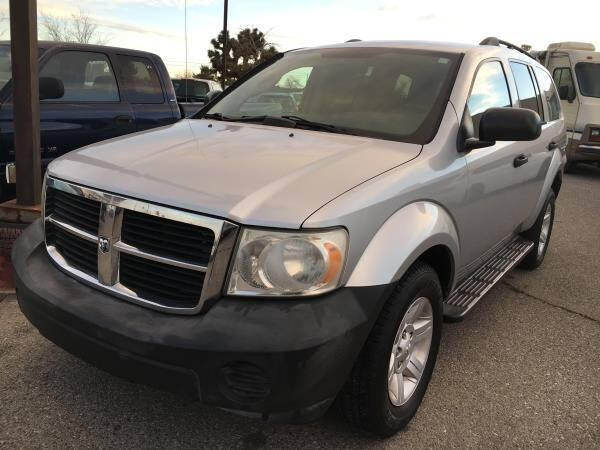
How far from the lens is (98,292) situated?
2170 millimetres

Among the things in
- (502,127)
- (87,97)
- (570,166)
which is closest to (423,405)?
(502,127)

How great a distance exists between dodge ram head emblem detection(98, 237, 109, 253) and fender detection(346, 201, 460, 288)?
960 millimetres

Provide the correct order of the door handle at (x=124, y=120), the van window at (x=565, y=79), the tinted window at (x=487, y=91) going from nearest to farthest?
1. the tinted window at (x=487, y=91)
2. the door handle at (x=124, y=120)
3. the van window at (x=565, y=79)

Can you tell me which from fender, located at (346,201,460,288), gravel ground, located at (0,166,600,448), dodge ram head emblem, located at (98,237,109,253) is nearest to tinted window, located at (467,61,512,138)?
fender, located at (346,201,460,288)

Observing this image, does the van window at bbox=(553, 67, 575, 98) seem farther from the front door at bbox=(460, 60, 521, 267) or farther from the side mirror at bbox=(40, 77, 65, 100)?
the side mirror at bbox=(40, 77, 65, 100)

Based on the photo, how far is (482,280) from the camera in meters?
3.52

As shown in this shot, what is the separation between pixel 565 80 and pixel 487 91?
33.3 feet

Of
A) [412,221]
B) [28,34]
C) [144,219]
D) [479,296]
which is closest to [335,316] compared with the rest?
[412,221]

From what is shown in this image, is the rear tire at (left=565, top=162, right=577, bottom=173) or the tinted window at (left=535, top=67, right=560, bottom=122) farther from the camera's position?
the rear tire at (left=565, top=162, right=577, bottom=173)

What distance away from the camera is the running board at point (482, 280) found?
2.99 metres

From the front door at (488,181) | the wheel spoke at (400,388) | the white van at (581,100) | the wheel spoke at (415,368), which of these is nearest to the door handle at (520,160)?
the front door at (488,181)

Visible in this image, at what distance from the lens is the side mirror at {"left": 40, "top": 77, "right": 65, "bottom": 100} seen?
480 centimetres

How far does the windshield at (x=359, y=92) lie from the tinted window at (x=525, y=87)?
0.99 m

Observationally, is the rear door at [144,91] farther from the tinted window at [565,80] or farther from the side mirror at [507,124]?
the tinted window at [565,80]
